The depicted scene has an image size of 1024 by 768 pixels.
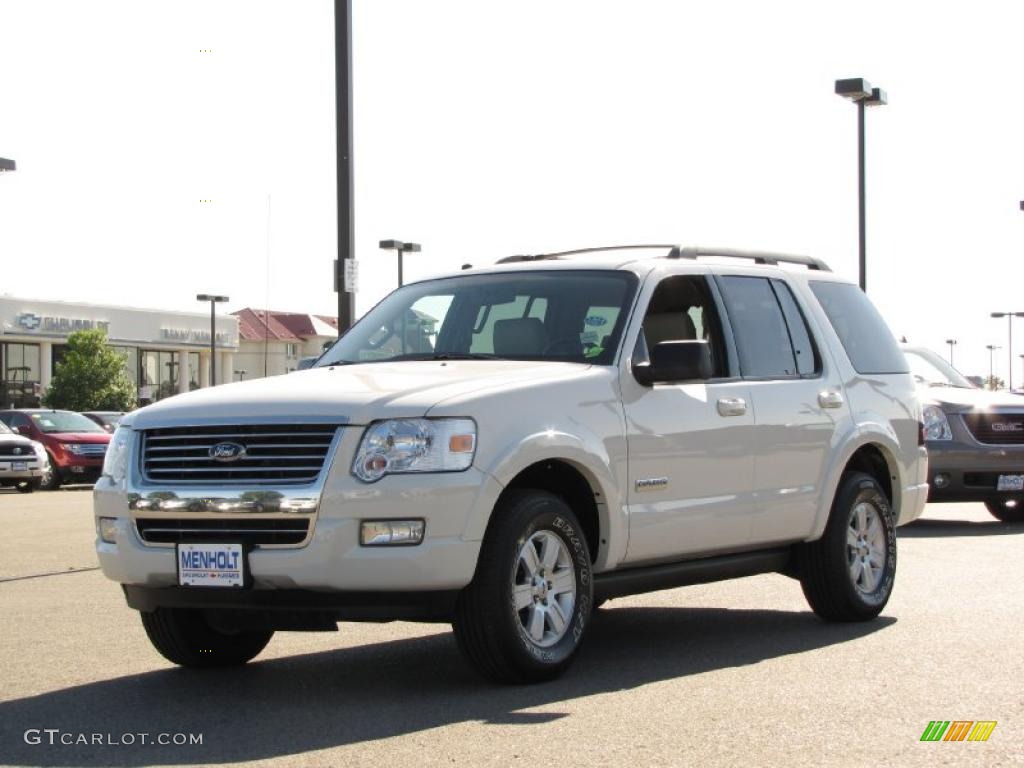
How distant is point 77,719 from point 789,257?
5.34 meters

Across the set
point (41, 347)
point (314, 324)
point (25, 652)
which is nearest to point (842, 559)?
point (25, 652)

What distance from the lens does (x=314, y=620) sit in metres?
7.09

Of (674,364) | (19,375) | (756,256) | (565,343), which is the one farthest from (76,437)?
(19,375)

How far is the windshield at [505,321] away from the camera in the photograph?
329 inches

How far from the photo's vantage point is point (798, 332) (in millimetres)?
9789

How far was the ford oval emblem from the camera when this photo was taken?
23.5ft

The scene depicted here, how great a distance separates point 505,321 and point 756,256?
2.00 m

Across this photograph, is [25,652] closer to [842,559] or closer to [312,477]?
[312,477]

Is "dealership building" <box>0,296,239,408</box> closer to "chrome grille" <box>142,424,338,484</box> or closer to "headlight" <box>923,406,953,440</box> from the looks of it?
"headlight" <box>923,406,953,440</box>

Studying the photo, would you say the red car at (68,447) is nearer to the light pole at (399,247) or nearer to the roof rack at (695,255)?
the light pole at (399,247)

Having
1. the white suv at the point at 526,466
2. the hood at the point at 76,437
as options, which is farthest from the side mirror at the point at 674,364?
the hood at the point at 76,437

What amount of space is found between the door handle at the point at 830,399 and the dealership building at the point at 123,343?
2991 inches

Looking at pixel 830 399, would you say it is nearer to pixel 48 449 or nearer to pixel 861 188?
pixel 861 188

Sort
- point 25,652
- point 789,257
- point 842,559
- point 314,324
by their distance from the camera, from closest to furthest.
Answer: point 25,652, point 842,559, point 789,257, point 314,324
